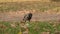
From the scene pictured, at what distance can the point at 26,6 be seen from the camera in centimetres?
2052

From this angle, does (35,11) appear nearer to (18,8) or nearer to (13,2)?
(18,8)

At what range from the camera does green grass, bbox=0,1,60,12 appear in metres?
19.5

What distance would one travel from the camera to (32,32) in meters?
7.05

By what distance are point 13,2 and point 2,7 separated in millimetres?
2103

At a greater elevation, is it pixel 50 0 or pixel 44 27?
pixel 44 27

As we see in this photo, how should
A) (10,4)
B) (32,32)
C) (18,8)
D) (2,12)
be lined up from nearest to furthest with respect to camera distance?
(32,32) < (2,12) < (18,8) < (10,4)

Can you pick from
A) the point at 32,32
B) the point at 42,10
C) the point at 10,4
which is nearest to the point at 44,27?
the point at 32,32

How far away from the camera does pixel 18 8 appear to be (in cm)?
1989

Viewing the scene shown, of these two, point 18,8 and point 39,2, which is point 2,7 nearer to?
point 18,8

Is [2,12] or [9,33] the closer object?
[9,33]

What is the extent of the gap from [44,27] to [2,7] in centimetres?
1247

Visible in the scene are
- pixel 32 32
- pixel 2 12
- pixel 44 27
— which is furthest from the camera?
pixel 2 12

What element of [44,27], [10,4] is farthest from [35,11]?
[44,27]

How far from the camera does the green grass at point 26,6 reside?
63.8 ft
